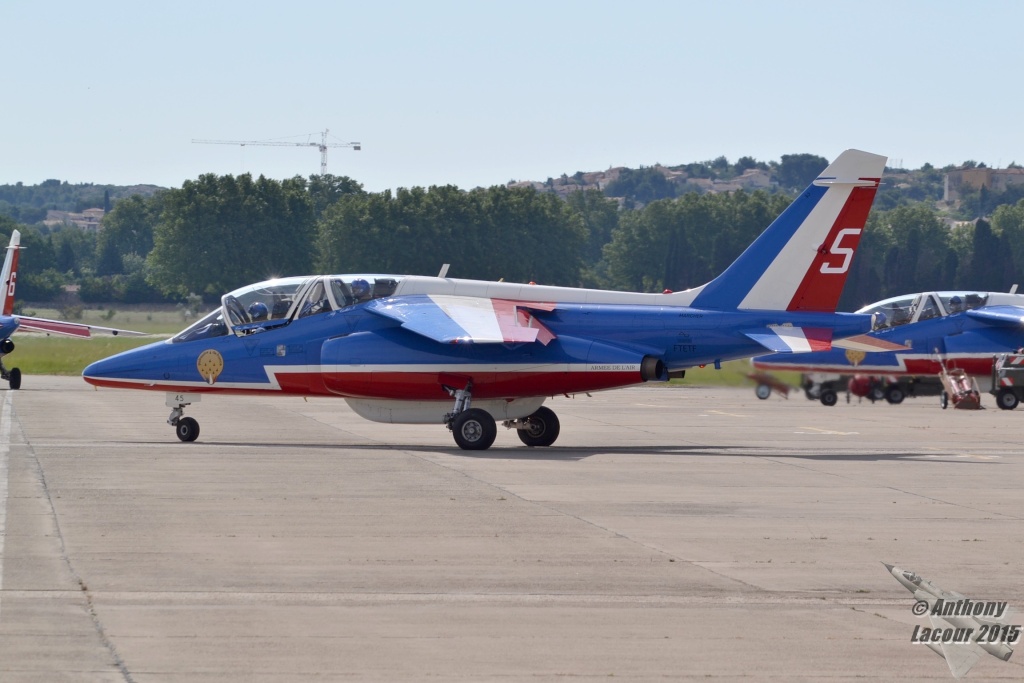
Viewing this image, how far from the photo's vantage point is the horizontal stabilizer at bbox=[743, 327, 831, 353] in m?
21.7

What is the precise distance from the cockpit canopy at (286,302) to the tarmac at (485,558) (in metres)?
1.92

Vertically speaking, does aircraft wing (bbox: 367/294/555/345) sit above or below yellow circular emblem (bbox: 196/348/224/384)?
above

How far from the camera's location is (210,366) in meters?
22.7

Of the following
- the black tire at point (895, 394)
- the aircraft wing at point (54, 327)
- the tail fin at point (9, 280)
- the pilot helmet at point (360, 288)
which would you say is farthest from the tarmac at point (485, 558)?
the tail fin at point (9, 280)

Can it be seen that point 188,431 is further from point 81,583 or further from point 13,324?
point 13,324

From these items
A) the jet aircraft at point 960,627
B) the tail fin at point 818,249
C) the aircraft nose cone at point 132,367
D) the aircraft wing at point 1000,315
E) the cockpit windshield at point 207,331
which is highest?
the tail fin at point 818,249

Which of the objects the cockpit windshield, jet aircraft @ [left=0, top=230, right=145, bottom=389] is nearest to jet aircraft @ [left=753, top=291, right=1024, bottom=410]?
the cockpit windshield

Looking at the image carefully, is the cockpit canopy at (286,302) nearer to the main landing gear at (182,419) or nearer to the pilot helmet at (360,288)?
the pilot helmet at (360,288)

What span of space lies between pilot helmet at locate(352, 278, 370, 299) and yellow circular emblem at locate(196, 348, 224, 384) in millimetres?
2426

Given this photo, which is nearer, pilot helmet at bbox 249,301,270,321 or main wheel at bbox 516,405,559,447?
pilot helmet at bbox 249,301,270,321

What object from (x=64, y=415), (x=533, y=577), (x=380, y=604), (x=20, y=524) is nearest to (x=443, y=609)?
(x=380, y=604)

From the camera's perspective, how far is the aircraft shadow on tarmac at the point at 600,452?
21.4m

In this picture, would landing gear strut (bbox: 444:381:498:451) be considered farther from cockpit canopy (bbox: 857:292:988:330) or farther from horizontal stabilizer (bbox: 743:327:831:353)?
cockpit canopy (bbox: 857:292:988:330)

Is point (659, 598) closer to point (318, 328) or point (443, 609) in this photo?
point (443, 609)
